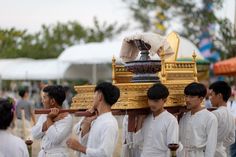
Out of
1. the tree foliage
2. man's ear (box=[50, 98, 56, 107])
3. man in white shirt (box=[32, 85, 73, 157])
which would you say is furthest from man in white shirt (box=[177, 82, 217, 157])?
the tree foliage

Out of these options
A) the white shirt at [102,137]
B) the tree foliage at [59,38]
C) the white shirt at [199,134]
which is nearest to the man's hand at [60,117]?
the white shirt at [102,137]

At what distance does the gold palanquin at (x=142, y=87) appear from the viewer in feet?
20.3

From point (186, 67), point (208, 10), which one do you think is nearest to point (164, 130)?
point (186, 67)

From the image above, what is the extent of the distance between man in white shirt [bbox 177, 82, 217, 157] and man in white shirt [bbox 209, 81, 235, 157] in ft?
2.31

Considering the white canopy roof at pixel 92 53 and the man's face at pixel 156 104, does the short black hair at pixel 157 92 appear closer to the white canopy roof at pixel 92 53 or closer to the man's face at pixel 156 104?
the man's face at pixel 156 104

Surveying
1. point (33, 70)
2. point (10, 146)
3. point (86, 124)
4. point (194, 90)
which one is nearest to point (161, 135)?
point (194, 90)

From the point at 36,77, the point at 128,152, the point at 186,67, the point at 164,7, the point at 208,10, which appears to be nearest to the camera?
the point at 128,152

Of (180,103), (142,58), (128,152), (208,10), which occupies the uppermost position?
(208,10)

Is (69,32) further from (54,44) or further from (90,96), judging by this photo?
(90,96)

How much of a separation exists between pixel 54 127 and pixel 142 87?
105 cm

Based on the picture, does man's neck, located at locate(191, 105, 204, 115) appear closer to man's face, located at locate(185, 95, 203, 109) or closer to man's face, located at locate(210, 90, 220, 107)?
man's face, located at locate(185, 95, 203, 109)

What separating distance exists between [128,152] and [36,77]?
26.1 m

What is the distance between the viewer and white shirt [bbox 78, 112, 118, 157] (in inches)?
212

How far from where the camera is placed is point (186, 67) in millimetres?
7402
